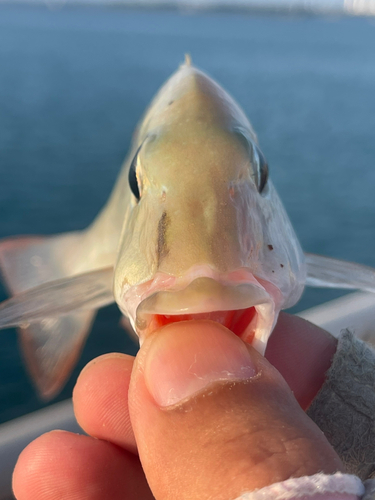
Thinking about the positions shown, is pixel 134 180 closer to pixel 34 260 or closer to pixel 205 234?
pixel 205 234

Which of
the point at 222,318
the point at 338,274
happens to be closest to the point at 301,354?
the point at 338,274

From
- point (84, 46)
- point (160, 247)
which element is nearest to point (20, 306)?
point (160, 247)

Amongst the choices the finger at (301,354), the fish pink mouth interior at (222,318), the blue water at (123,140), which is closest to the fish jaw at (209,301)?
the fish pink mouth interior at (222,318)

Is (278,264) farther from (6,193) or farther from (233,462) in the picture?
(6,193)

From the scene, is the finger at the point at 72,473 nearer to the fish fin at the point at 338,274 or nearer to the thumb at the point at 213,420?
the thumb at the point at 213,420

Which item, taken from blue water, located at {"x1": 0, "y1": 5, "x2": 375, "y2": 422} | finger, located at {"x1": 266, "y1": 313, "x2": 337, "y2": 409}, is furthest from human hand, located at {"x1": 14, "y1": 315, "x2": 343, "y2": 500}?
blue water, located at {"x1": 0, "y1": 5, "x2": 375, "y2": 422}

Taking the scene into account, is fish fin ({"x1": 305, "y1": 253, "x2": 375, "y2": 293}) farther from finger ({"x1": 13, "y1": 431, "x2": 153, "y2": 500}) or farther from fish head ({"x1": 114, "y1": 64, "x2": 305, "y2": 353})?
finger ({"x1": 13, "y1": 431, "x2": 153, "y2": 500})
